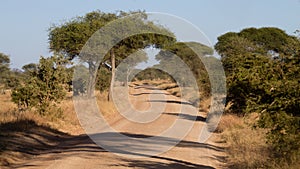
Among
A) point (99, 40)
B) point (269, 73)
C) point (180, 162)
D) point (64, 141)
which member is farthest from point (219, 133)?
point (99, 40)

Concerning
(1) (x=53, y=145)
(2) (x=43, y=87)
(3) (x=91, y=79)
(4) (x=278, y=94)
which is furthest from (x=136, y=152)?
(3) (x=91, y=79)

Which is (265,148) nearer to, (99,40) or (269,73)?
(269,73)

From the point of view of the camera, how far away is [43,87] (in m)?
22.6

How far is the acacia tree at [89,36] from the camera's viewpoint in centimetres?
3584

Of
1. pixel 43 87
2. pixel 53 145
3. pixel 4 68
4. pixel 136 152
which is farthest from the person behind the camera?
pixel 4 68

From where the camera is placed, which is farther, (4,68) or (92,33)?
(4,68)

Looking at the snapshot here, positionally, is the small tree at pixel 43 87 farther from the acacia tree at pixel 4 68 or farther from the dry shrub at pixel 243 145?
the acacia tree at pixel 4 68

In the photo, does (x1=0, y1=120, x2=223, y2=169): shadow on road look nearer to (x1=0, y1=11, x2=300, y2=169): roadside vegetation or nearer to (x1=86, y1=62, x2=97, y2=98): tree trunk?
(x1=0, y1=11, x2=300, y2=169): roadside vegetation

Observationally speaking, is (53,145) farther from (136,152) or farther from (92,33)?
(92,33)

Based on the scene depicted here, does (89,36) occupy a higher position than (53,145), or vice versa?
(89,36)

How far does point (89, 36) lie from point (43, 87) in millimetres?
14060

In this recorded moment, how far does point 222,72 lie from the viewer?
1118 inches

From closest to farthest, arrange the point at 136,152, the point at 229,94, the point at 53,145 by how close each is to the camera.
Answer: the point at 136,152 → the point at 53,145 → the point at 229,94

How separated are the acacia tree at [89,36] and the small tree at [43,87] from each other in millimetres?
11461
